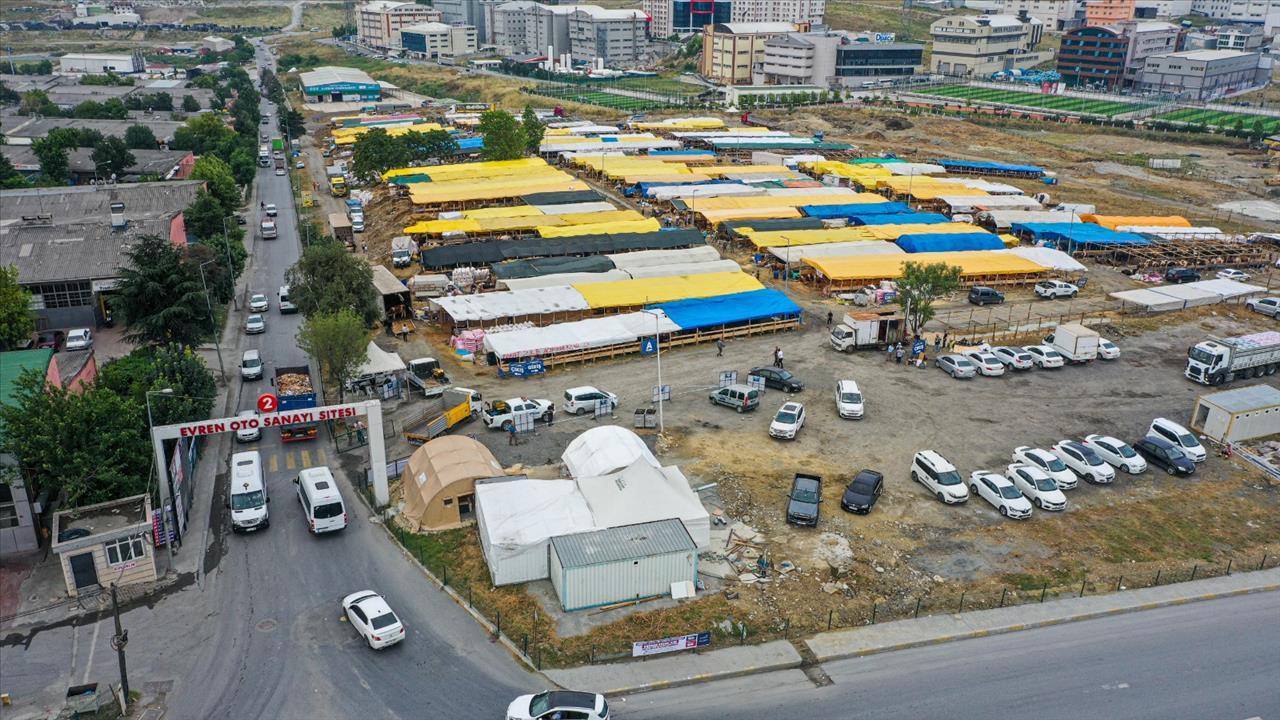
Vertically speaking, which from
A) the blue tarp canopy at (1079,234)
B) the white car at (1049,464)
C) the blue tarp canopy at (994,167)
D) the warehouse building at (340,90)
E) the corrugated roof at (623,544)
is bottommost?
the white car at (1049,464)

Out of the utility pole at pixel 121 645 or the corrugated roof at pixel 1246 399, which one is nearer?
the utility pole at pixel 121 645

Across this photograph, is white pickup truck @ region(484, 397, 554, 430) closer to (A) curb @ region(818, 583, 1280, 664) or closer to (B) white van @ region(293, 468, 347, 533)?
(B) white van @ region(293, 468, 347, 533)

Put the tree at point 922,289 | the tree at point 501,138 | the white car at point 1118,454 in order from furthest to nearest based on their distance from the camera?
the tree at point 501,138
the tree at point 922,289
the white car at point 1118,454

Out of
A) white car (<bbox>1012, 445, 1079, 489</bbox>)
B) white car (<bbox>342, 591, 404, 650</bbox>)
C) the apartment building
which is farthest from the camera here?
the apartment building

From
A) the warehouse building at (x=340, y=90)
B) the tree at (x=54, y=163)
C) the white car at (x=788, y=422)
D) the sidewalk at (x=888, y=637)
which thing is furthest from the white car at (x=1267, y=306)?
the warehouse building at (x=340, y=90)

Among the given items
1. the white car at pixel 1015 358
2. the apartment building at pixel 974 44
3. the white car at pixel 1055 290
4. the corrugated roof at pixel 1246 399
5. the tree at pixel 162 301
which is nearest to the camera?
the corrugated roof at pixel 1246 399

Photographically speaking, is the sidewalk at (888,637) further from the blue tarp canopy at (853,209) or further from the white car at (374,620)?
the blue tarp canopy at (853,209)

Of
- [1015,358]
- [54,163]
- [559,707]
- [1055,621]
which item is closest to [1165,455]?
[1015,358]

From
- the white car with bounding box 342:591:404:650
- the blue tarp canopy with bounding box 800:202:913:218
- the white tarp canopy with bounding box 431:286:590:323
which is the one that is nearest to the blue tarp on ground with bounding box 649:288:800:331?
the white tarp canopy with bounding box 431:286:590:323
